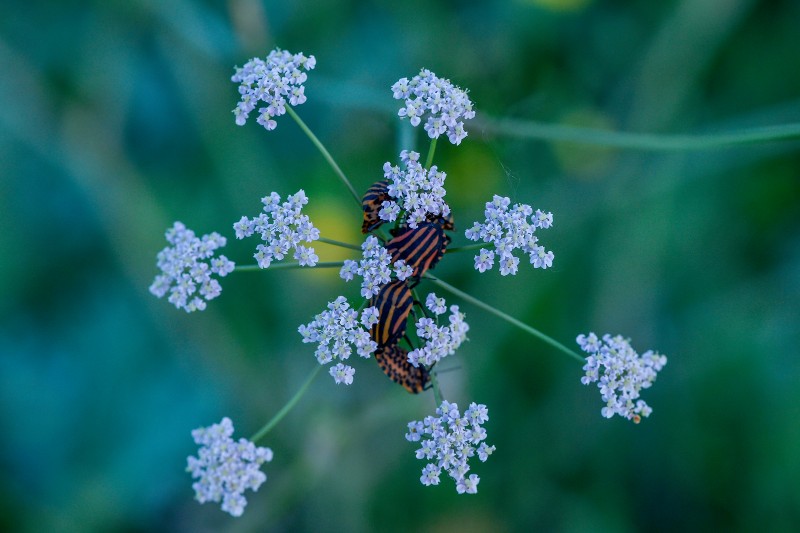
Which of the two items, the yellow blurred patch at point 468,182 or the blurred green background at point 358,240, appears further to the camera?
the yellow blurred patch at point 468,182

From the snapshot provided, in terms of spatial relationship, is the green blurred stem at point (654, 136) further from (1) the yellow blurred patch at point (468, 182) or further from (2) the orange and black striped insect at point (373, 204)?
(2) the orange and black striped insect at point (373, 204)

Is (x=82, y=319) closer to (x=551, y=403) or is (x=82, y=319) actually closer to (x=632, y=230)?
(x=551, y=403)

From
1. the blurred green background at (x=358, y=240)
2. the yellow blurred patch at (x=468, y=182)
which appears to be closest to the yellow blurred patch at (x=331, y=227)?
the blurred green background at (x=358, y=240)

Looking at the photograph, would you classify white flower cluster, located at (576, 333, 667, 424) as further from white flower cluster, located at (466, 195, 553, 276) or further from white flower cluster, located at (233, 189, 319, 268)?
white flower cluster, located at (233, 189, 319, 268)

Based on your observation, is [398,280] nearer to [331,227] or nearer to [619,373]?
[619,373]

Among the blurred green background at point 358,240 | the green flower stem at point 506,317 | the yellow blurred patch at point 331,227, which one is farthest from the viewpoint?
the yellow blurred patch at point 331,227

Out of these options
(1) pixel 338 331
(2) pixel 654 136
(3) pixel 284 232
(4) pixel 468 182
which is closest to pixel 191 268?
(3) pixel 284 232

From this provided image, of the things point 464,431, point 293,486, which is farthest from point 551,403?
point 464,431
